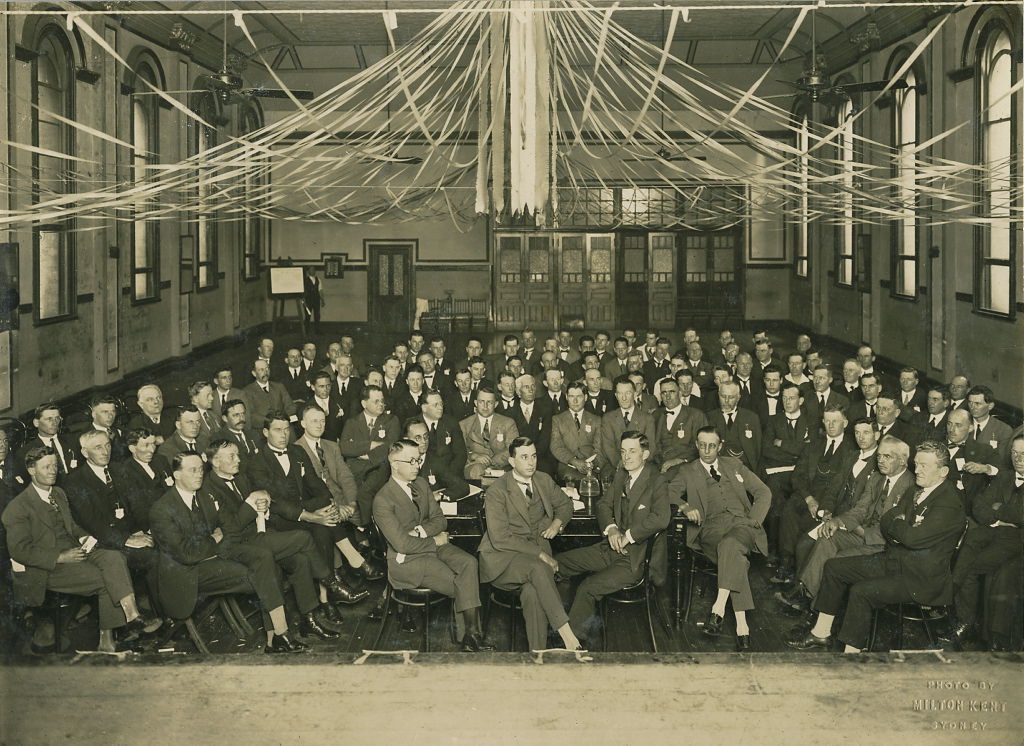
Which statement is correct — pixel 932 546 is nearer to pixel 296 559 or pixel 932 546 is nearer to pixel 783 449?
pixel 783 449

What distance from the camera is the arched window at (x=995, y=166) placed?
787 cm

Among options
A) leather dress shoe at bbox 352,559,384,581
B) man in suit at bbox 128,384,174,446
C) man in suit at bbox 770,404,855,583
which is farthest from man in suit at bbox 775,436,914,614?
man in suit at bbox 128,384,174,446

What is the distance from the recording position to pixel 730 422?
23.3 feet

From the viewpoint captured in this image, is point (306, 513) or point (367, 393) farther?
point (367, 393)

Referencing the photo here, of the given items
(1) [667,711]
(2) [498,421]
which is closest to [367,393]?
(2) [498,421]

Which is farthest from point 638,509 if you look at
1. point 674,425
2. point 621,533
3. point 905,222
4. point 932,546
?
point 905,222

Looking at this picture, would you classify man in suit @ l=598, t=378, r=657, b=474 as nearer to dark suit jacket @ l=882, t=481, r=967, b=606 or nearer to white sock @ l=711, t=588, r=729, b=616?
white sock @ l=711, t=588, r=729, b=616

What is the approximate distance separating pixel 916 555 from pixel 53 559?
4.62 m

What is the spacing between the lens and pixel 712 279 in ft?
54.5

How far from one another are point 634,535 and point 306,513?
2.05m

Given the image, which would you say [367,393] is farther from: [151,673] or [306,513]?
[151,673]

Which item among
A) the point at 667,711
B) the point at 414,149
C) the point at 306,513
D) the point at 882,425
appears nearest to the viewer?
the point at 667,711

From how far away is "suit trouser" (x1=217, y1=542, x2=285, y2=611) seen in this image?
5152 millimetres

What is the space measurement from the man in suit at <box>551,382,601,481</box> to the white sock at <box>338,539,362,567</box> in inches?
70.7
